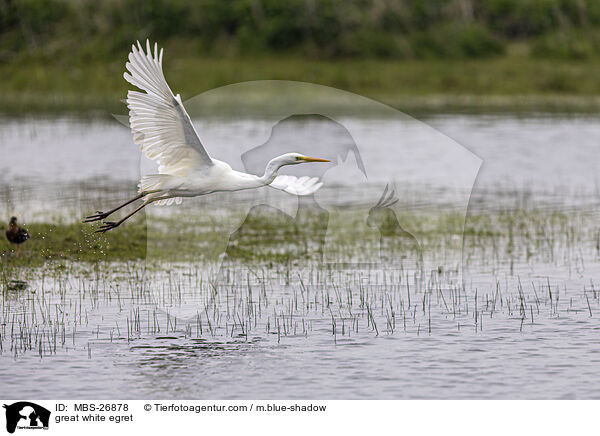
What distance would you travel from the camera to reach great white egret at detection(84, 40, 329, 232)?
10109 mm

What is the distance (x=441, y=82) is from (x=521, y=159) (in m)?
16.8

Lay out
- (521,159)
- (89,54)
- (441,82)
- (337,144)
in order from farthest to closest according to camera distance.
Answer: (89,54)
(441,82)
(337,144)
(521,159)

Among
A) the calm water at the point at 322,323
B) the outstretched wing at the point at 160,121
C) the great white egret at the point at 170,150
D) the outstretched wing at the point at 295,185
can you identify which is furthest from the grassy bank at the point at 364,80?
the outstretched wing at the point at 160,121

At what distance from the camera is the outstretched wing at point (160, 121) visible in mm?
10023

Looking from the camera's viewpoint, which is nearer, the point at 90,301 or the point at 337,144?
the point at 90,301

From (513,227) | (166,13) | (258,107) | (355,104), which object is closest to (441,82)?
(355,104)

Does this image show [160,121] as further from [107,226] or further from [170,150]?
[107,226]

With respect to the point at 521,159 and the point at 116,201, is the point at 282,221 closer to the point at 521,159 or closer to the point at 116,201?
the point at 116,201

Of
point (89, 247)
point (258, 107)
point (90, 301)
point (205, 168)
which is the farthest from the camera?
point (258, 107)

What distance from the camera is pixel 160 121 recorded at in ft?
34.5

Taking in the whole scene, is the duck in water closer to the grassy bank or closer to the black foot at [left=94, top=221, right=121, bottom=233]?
the black foot at [left=94, top=221, right=121, bottom=233]

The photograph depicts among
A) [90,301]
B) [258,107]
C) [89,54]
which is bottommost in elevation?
[90,301]

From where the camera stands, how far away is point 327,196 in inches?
764

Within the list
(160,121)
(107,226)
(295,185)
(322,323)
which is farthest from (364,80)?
(160,121)
